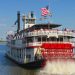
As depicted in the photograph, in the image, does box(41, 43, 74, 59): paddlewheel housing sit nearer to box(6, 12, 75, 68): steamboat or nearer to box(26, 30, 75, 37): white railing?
box(6, 12, 75, 68): steamboat

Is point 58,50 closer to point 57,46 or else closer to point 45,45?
point 57,46

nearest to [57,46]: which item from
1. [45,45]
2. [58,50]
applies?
[58,50]

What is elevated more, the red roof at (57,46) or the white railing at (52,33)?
the white railing at (52,33)

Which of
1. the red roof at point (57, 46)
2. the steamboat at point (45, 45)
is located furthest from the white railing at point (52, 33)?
the red roof at point (57, 46)

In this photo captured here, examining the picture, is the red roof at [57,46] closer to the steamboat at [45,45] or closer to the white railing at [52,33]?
the steamboat at [45,45]

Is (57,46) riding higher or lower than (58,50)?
higher

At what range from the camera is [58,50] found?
1555 inches

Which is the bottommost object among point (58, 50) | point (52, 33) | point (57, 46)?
point (58, 50)

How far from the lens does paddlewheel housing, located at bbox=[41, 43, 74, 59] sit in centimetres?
3855

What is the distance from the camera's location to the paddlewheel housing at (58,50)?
3855cm

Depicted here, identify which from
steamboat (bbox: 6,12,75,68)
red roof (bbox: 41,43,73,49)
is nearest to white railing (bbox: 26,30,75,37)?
steamboat (bbox: 6,12,75,68)

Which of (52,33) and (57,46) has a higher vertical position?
(52,33)

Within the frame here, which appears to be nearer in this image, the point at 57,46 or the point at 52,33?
the point at 57,46

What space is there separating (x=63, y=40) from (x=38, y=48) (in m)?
3.58
